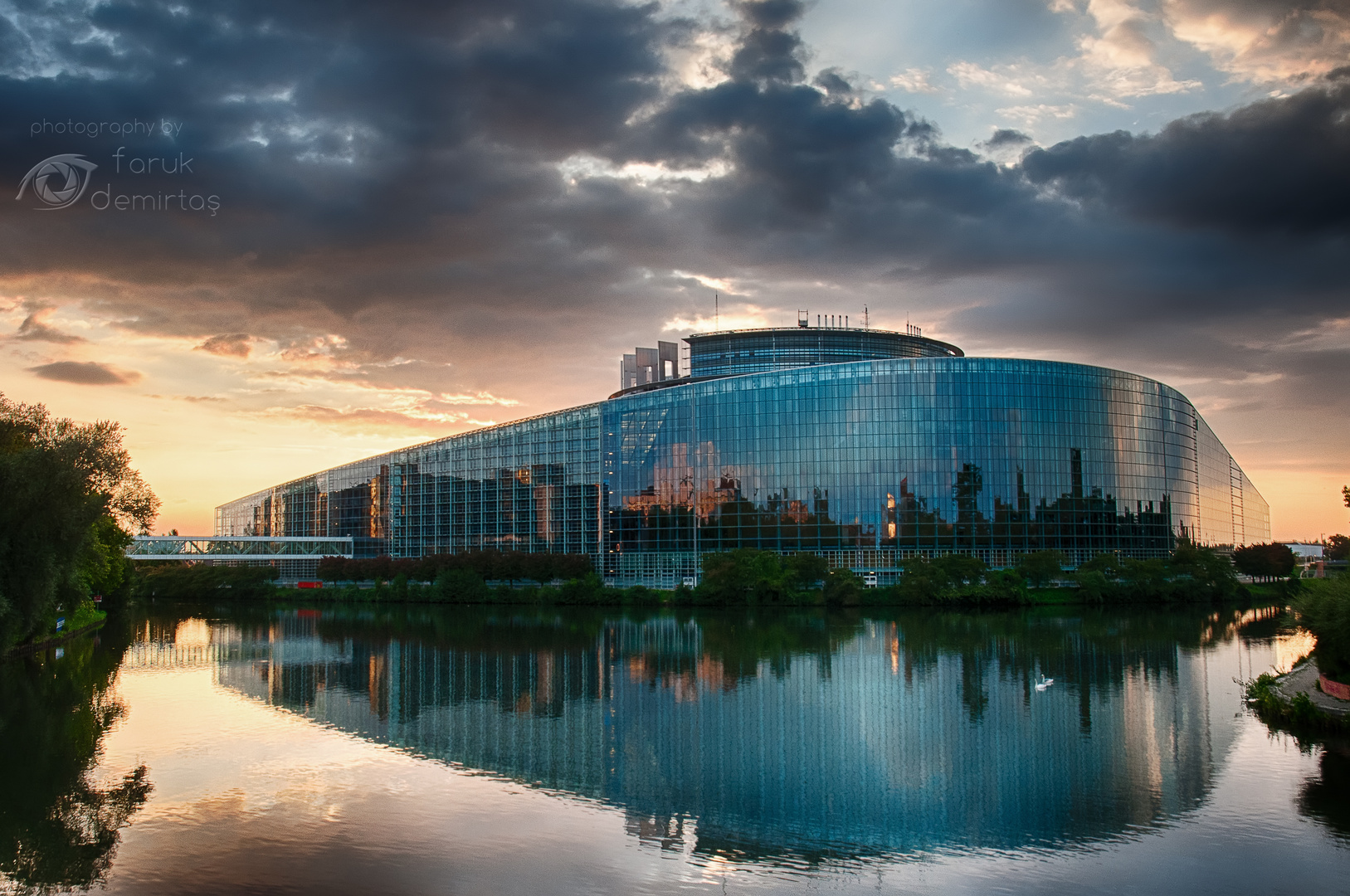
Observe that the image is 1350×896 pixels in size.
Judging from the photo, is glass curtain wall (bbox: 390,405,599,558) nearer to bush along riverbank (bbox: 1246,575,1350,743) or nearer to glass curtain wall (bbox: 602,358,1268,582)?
glass curtain wall (bbox: 602,358,1268,582)

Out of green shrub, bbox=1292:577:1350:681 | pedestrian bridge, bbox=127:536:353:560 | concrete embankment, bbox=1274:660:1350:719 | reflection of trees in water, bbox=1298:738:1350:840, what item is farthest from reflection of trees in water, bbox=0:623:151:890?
pedestrian bridge, bbox=127:536:353:560

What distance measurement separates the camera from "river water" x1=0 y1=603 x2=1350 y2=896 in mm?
21719

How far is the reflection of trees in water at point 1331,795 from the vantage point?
24.3 meters

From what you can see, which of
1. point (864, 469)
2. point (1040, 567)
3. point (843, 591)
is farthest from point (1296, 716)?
point (864, 469)

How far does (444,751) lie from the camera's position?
32938mm

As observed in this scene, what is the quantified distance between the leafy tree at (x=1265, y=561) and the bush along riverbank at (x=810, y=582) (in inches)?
582

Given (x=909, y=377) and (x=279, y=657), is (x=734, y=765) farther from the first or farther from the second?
(x=909, y=377)

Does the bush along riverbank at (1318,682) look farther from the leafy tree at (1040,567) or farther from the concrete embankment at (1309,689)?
the leafy tree at (1040,567)

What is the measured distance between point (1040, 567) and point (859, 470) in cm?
2308

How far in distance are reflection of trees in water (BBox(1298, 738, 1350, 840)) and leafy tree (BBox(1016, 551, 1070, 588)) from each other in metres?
72.2

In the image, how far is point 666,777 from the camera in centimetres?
2927

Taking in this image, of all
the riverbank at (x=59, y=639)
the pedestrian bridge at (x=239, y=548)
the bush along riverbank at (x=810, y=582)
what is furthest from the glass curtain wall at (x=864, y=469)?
the riverbank at (x=59, y=639)

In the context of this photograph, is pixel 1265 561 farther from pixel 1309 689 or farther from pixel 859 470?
pixel 1309 689

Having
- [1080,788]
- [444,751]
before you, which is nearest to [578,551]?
[444,751]
